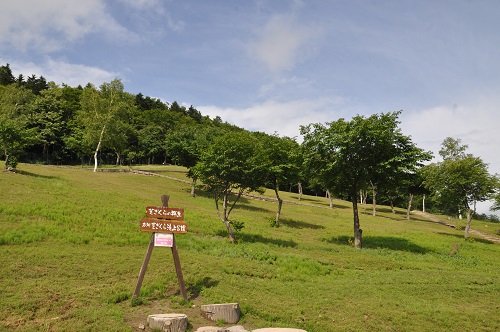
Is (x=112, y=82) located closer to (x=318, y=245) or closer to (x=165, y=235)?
(x=318, y=245)

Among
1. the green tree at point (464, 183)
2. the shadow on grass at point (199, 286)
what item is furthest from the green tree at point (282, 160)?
the shadow on grass at point (199, 286)

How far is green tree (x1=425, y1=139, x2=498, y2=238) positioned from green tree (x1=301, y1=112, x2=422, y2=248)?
19024 mm

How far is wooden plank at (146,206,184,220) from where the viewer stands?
49.1 feet

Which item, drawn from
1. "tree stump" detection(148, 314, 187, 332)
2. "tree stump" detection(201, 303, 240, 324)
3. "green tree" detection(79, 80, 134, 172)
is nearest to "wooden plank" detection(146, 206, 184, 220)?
"tree stump" detection(201, 303, 240, 324)

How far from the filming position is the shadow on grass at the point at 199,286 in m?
15.1

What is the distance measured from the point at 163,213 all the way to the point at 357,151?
21.6 metres

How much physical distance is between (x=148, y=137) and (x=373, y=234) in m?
76.2

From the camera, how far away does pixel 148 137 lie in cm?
10512

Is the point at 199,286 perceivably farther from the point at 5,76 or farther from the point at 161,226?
the point at 5,76

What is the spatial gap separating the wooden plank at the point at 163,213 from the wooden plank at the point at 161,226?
158mm

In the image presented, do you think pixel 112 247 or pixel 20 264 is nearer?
pixel 20 264

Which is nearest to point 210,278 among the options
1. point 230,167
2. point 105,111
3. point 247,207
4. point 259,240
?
point 259,240

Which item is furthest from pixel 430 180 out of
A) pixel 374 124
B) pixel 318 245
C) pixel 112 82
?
pixel 112 82

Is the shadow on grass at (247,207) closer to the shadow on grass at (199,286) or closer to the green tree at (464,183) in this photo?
the green tree at (464,183)
